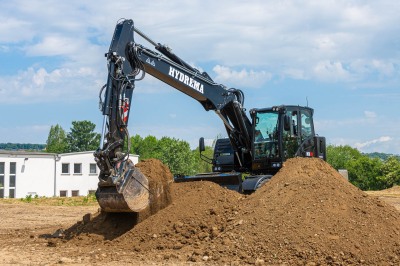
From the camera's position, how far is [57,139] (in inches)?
5044

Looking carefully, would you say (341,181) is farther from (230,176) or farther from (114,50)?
(114,50)

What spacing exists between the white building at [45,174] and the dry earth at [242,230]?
3538 cm

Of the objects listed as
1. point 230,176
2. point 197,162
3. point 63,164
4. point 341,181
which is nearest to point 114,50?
point 230,176

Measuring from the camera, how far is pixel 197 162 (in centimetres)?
8488

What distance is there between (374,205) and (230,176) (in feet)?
12.2

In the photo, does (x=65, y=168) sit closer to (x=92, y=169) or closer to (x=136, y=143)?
(x=92, y=169)

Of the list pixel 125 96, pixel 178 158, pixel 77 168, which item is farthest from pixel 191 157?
pixel 125 96

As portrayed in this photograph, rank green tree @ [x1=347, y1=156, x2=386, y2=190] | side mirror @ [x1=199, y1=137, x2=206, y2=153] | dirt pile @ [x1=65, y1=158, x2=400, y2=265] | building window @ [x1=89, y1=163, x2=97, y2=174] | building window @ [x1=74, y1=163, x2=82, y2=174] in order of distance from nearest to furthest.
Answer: dirt pile @ [x1=65, y1=158, x2=400, y2=265] < side mirror @ [x1=199, y1=137, x2=206, y2=153] < building window @ [x1=74, y1=163, x2=82, y2=174] < building window @ [x1=89, y1=163, x2=97, y2=174] < green tree @ [x1=347, y1=156, x2=386, y2=190]

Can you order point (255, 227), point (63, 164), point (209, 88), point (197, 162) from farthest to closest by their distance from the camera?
1. point (197, 162)
2. point (63, 164)
3. point (209, 88)
4. point (255, 227)

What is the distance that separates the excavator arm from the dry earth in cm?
75

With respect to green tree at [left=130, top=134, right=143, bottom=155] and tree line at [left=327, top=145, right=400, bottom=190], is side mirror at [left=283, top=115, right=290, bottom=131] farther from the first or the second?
green tree at [left=130, top=134, right=143, bottom=155]

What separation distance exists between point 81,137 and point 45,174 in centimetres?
7721

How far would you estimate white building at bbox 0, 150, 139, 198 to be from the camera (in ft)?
157

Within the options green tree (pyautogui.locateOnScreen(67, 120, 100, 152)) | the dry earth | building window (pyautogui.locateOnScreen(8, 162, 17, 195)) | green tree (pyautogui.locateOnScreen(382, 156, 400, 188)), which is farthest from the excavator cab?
green tree (pyautogui.locateOnScreen(67, 120, 100, 152))
